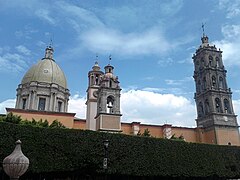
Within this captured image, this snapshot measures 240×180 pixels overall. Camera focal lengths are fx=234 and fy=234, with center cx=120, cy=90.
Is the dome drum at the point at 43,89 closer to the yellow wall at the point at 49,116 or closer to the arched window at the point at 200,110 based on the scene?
the yellow wall at the point at 49,116

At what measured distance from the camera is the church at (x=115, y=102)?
29234 millimetres

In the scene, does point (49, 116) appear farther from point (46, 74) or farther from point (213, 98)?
point (213, 98)

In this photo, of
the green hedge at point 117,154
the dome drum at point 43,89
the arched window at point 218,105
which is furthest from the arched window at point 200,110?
the dome drum at point 43,89

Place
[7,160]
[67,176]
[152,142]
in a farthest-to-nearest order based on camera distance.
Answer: [152,142] < [67,176] < [7,160]

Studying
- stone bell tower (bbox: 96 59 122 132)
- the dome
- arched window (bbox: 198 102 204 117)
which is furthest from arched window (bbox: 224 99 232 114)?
the dome

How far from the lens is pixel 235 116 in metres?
33.9

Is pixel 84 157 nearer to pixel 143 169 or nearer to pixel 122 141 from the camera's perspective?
pixel 122 141

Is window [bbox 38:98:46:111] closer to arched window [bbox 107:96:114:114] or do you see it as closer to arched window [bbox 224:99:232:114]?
arched window [bbox 107:96:114:114]

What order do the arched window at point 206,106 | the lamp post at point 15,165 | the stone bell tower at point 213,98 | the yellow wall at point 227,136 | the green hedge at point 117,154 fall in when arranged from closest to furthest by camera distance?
1. the lamp post at point 15,165
2. the green hedge at point 117,154
3. the yellow wall at point 227,136
4. the stone bell tower at point 213,98
5. the arched window at point 206,106

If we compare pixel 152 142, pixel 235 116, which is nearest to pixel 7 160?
pixel 152 142

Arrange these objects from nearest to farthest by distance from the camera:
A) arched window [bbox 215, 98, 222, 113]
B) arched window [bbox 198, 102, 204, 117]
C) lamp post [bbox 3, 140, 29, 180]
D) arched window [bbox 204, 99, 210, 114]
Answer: lamp post [bbox 3, 140, 29, 180] → arched window [bbox 215, 98, 222, 113] → arched window [bbox 204, 99, 210, 114] → arched window [bbox 198, 102, 204, 117]

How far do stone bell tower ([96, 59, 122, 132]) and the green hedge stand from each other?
8472 mm

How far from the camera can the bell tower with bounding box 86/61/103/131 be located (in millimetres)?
33906

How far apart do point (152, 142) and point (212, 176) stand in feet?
20.4
